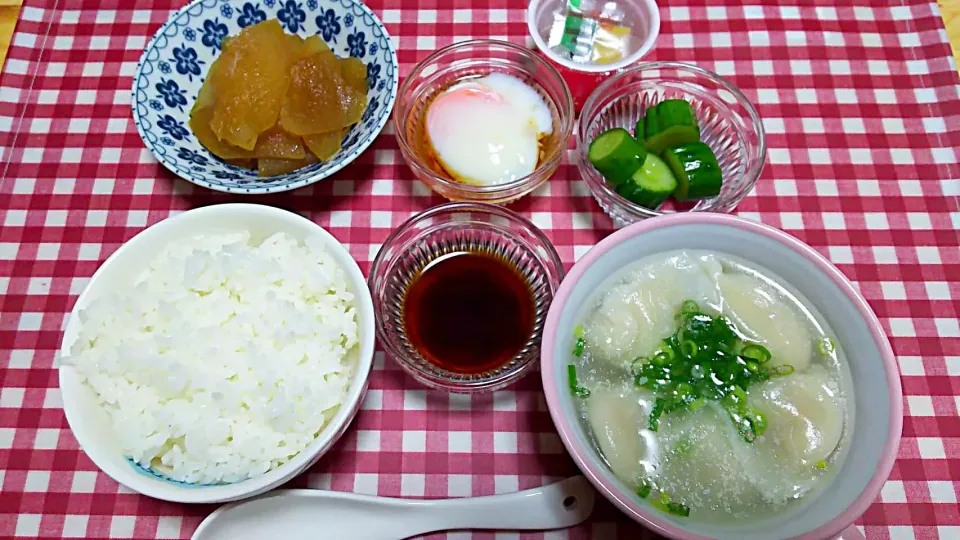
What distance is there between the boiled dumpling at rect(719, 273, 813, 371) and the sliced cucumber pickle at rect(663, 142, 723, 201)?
428mm

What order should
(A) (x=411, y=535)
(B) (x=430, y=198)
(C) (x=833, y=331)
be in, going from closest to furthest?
(C) (x=833, y=331), (A) (x=411, y=535), (B) (x=430, y=198)

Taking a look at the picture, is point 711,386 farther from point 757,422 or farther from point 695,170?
point 695,170

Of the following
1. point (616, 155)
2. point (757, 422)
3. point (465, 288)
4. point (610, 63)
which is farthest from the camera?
point (610, 63)

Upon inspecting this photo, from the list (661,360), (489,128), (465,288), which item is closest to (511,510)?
(661,360)

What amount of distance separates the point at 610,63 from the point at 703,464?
1.21 metres

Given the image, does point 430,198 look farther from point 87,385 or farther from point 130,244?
point 87,385

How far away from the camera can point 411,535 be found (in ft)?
4.98

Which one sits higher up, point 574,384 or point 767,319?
point 767,319

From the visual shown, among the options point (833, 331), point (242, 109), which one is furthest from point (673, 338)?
point (242, 109)

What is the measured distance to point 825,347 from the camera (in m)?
1.36

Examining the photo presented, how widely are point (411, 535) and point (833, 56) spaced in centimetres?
202

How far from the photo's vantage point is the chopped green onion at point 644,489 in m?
1.26

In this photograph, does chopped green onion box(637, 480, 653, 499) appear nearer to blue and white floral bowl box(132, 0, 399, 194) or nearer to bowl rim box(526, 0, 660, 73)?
blue and white floral bowl box(132, 0, 399, 194)

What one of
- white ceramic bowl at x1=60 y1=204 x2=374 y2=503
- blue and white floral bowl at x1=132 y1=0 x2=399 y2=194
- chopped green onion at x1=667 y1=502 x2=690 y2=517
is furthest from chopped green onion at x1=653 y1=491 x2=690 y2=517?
blue and white floral bowl at x1=132 y1=0 x2=399 y2=194
